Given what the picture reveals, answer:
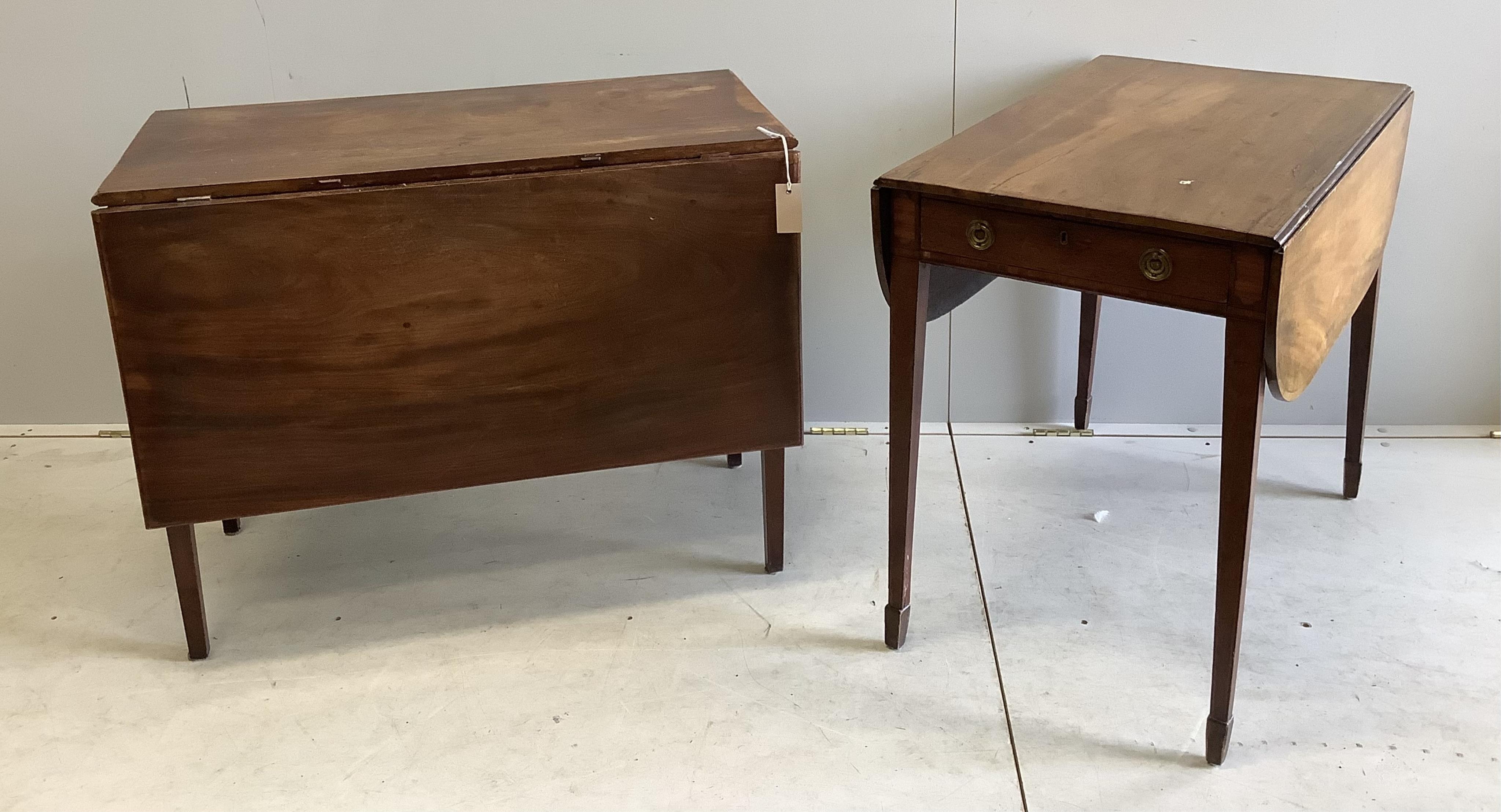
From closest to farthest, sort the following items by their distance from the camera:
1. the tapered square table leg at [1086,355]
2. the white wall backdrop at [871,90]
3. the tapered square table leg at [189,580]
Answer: the tapered square table leg at [189,580], the white wall backdrop at [871,90], the tapered square table leg at [1086,355]

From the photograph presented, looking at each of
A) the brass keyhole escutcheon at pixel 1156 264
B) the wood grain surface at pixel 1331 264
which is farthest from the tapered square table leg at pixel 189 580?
the wood grain surface at pixel 1331 264

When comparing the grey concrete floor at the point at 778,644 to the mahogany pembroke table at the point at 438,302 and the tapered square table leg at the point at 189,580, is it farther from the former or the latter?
the mahogany pembroke table at the point at 438,302

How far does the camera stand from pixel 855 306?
2266 mm

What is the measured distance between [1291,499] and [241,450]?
1.56m

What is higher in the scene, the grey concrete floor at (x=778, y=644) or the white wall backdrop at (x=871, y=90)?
the white wall backdrop at (x=871, y=90)

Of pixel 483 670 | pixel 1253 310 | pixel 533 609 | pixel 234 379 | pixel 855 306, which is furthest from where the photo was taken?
pixel 855 306

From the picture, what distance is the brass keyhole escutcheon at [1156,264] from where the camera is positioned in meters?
1.30

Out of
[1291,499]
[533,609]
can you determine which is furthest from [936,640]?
[1291,499]

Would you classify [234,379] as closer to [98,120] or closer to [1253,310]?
[98,120]

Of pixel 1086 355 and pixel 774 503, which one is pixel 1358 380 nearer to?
pixel 1086 355

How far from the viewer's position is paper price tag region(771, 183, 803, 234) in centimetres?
161

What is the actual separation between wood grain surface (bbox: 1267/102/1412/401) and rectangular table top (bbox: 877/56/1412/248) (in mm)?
29

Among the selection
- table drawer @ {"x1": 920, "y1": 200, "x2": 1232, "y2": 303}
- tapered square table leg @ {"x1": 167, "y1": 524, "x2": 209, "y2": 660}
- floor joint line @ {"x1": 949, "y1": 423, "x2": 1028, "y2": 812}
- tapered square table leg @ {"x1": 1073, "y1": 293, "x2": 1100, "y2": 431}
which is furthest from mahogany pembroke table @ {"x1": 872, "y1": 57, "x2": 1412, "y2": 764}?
tapered square table leg @ {"x1": 167, "y1": 524, "x2": 209, "y2": 660}

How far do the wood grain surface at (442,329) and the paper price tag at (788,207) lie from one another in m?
0.01
